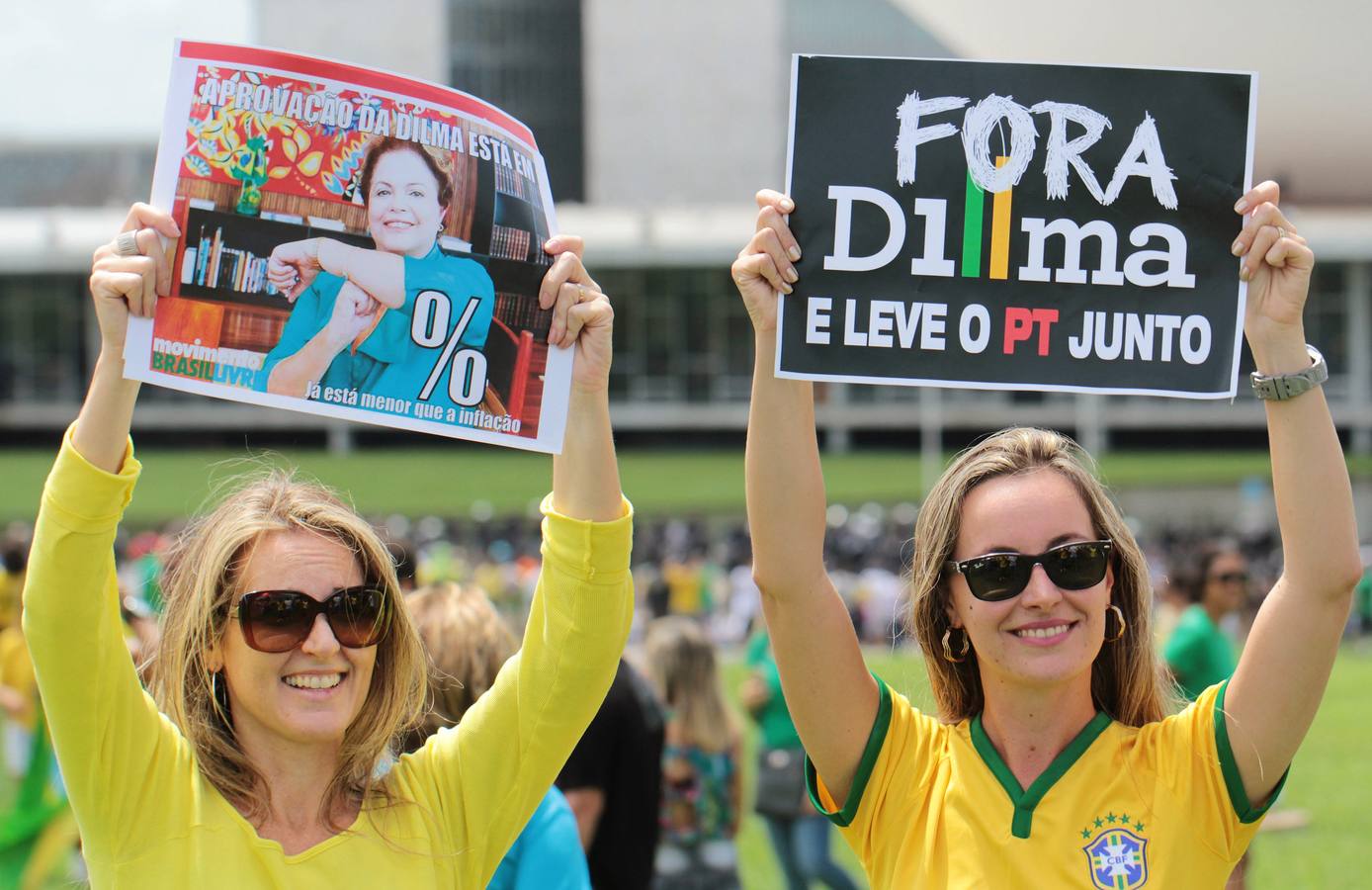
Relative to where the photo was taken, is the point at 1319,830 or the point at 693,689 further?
the point at 1319,830

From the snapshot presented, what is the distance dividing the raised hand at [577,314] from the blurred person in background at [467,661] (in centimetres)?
87

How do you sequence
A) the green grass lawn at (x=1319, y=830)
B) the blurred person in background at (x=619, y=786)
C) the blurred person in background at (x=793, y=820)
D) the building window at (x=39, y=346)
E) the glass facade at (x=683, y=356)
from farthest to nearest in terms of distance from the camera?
the building window at (x=39, y=346), the glass facade at (x=683, y=356), the green grass lawn at (x=1319, y=830), the blurred person in background at (x=793, y=820), the blurred person in background at (x=619, y=786)

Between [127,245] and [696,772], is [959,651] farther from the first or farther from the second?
[696,772]

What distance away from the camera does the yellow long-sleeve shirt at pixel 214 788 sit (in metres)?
2.23

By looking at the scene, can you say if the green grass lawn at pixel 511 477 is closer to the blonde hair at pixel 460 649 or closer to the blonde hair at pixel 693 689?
the blonde hair at pixel 693 689

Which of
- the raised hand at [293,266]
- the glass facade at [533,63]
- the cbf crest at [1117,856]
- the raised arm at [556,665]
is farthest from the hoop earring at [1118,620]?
the glass facade at [533,63]

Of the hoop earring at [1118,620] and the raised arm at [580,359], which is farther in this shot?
the hoop earring at [1118,620]

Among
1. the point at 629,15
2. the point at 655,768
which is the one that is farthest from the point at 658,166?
the point at 655,768

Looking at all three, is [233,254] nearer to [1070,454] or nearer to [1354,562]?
[1070,454]

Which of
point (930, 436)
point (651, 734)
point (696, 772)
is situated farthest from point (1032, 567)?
point (930, 436)

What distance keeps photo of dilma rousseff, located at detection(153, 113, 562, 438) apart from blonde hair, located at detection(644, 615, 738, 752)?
337 centimetres

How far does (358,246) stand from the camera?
2.61 m

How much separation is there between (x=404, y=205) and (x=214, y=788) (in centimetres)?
96

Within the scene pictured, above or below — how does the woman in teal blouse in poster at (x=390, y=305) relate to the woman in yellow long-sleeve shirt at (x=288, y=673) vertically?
above
